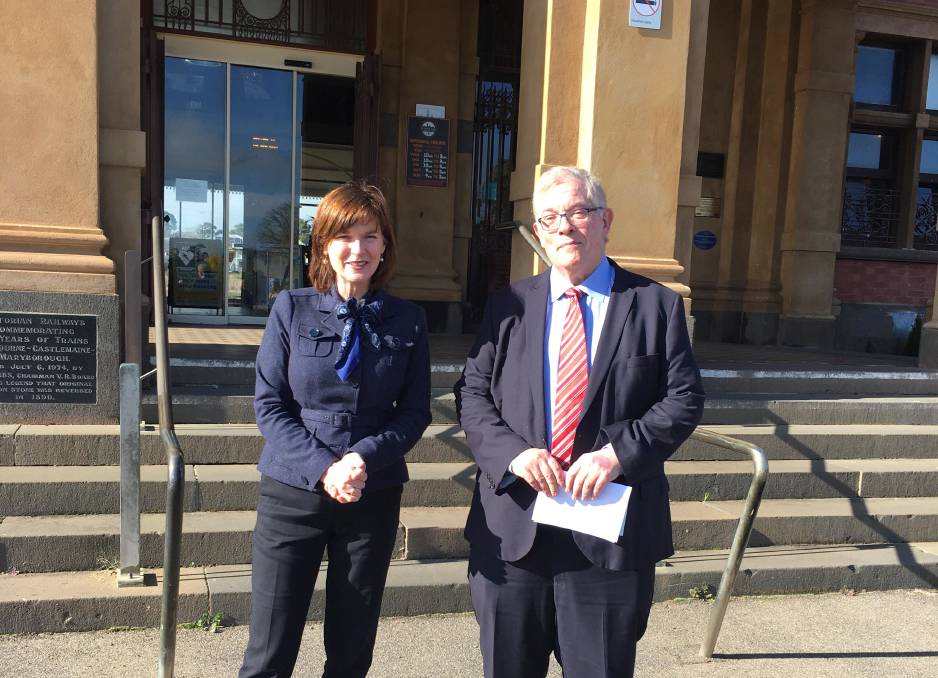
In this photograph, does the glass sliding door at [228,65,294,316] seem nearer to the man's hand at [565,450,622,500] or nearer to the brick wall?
the brick wall

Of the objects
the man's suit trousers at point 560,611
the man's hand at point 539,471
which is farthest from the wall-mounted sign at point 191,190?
the man's hand at point 539,471

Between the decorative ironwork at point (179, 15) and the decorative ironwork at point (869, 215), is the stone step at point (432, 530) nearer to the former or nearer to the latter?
the decorative ironwork at point (179, 15)

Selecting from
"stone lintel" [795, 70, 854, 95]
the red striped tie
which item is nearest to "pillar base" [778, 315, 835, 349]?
"stone lintel" [795, 70, 854, 95]

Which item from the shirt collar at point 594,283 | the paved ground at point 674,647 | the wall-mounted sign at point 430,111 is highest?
the wall-mounted sign at point 430,111

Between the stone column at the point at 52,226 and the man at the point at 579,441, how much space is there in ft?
10.9

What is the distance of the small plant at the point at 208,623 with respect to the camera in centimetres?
376

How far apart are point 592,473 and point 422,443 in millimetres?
2987

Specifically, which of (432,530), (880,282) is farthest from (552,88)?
(880,282)

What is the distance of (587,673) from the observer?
2340 mm

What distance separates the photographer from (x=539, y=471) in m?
2.26

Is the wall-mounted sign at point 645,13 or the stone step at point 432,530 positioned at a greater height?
the wall-mounted sign at point 645,13

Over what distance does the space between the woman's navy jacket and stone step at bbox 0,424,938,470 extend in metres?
2.42

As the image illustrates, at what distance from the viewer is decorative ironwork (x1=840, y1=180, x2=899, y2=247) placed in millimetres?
11102

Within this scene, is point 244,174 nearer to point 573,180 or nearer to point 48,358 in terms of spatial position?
point 48,358
